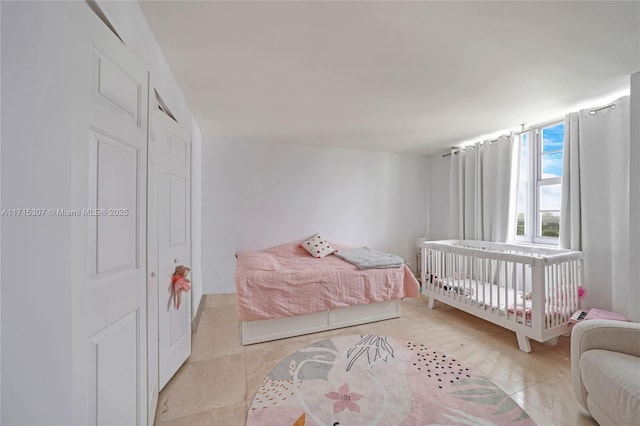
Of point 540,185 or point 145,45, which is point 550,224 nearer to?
point 540,185

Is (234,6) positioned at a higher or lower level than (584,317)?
higher

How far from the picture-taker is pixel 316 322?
8.42ft

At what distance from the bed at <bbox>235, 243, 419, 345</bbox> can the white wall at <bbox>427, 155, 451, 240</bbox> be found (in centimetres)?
190

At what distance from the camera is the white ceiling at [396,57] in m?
1.30

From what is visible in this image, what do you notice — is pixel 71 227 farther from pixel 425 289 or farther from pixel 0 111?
pixel 425 289

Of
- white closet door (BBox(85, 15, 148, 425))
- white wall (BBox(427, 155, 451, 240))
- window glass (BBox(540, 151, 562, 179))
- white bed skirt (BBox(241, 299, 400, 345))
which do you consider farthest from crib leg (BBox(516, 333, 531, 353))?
white closet door (BBox(85, 15, 148, 425))

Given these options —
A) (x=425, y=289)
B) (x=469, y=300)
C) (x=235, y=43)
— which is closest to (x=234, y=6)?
(x=235, y=43)

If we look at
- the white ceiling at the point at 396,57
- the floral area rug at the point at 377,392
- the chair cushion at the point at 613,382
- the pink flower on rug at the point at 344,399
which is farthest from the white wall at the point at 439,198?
the pink flower on rug at the point at 344,399

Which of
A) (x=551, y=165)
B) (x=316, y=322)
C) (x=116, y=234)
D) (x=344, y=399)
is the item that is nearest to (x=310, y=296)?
(x=316, y=322)

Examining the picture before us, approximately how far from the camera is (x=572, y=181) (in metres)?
2.53

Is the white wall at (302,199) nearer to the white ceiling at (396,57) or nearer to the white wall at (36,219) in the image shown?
the white ceiling at (396,57)

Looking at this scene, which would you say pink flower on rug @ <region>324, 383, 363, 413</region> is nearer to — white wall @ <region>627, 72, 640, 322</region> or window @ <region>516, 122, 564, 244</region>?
white wall @ <region>627, 72, 640, 322</region>

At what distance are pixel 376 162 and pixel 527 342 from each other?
3.19 m

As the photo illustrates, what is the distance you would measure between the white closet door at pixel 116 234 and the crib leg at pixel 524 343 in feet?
9.60
